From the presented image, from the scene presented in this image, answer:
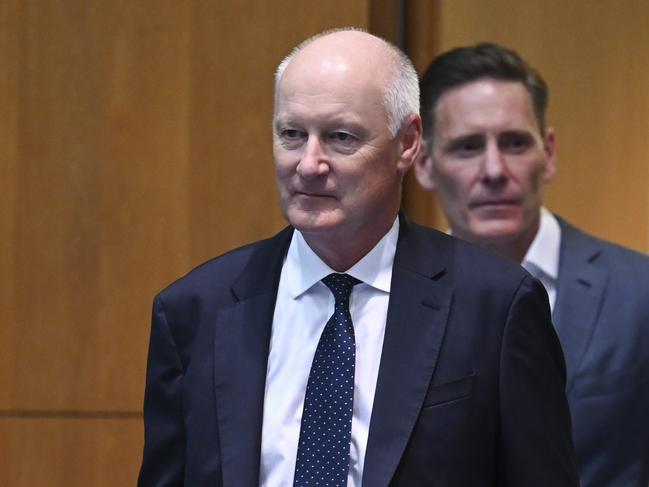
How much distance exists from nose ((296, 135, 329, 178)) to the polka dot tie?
0.76 feet

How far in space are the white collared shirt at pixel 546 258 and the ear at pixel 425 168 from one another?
0.28 metres

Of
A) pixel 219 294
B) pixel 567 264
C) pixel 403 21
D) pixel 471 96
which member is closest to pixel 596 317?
pixel 567 264

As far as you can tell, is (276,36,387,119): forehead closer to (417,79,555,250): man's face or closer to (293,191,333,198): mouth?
(293,191,333,198): mouth

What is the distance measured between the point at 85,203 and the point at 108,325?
0.34 metres

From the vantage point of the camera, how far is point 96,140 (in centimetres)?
385

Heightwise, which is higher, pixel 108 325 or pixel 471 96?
pixel 471 96

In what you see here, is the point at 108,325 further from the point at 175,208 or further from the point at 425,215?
the point at 425,215

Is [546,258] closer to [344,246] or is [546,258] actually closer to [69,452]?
[344,246]

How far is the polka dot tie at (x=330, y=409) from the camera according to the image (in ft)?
7.05

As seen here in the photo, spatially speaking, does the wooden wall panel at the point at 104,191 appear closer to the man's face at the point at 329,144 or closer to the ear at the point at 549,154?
the ear at the point at 549,154

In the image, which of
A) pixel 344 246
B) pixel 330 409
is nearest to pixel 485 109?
pixel 344 246

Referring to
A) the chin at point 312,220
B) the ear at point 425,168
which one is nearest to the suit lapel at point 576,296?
the ear at point 425,168

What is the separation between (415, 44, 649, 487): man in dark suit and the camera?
299 cm

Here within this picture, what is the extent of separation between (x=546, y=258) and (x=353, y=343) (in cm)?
109
